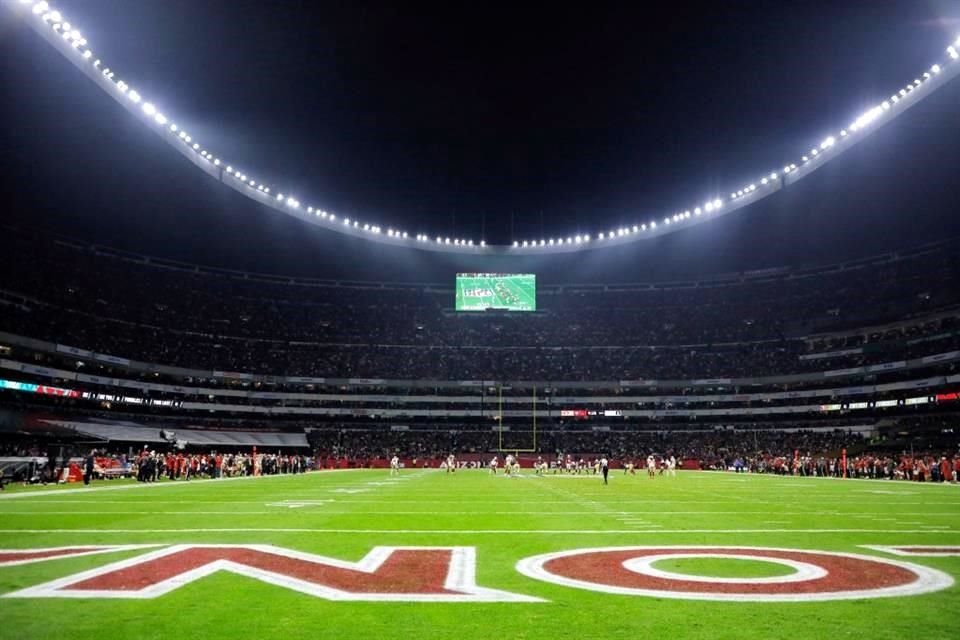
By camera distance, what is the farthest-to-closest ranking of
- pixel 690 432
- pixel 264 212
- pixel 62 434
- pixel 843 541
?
pixel 690 432 → pixel 264 212 → pixel 62 434 → pixel 843 541

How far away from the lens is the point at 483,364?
89000 millimetres

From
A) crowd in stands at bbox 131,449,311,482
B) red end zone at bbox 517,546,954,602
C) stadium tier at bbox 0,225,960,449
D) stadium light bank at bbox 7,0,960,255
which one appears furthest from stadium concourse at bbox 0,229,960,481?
red end zone at bbox 517,546,954,602

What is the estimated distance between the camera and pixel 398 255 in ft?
269

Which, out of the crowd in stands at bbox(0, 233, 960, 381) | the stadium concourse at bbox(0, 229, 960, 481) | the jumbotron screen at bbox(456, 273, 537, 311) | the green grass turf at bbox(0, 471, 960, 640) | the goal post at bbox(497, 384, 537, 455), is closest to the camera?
the green grass turf at bbox(0, 471, 960, 640)

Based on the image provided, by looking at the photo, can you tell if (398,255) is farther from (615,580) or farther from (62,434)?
(615,580)

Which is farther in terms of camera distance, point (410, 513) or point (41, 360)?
point (41, 360)

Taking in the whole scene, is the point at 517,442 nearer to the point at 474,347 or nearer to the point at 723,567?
the point at 474,347

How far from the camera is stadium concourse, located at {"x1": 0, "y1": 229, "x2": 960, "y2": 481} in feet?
202

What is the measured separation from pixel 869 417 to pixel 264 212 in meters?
59.7

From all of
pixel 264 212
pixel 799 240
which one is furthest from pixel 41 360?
pixel 799 240

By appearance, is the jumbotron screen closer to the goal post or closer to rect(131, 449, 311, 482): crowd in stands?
the goal post

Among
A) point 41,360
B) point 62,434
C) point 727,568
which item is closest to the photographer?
point 727,568

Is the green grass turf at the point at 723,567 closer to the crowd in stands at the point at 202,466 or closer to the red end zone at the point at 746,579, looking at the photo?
the red end zone at the point at 746,579

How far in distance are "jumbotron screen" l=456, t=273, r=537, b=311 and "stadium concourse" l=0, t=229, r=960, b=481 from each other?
516 inches
